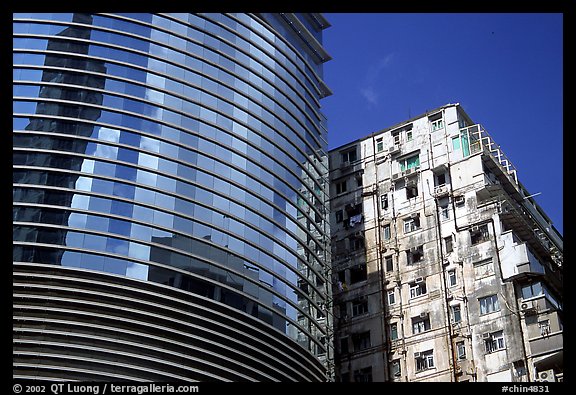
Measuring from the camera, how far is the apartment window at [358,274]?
211 ft

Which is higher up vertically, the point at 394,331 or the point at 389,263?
the point at 389,263

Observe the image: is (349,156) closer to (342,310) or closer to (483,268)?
(342,310)

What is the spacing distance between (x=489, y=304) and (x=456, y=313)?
232 cm

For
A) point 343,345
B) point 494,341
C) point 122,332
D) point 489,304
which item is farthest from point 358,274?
point 122,332

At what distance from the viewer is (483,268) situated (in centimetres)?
5700

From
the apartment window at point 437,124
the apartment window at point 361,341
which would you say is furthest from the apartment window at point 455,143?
the apartment window at point 361,341

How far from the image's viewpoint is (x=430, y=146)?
6469 centimetres

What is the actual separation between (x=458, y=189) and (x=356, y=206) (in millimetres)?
8668

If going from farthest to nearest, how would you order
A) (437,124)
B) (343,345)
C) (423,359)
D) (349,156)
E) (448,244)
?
(349,156)
(437,124)
(343,345)
(448,244)
(423,359)

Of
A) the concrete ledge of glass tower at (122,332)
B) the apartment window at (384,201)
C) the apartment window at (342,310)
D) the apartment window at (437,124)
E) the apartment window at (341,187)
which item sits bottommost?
the concrete ledge of glass tower at (122,332)

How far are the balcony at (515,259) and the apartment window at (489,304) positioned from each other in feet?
4.83

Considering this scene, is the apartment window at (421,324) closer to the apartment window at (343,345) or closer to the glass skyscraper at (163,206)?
the apartment window at (343,345)
